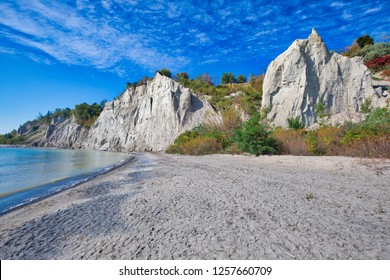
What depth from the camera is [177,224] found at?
316 centimetres

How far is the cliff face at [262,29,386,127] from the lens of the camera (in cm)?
2312

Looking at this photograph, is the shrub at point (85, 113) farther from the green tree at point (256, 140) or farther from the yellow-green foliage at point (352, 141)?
the yellow-green foliage at point (352, 141)

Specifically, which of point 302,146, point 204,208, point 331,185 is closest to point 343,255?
point 204,208

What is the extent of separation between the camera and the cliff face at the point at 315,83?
23.1 meters

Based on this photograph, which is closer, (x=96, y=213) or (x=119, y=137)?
(x=96, y=213)

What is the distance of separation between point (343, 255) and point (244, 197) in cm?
242

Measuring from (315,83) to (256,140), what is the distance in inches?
654

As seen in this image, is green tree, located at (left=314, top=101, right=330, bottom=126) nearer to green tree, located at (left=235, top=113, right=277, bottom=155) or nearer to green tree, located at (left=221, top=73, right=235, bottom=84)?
green tree, located at (left=235, top=113, right=277, bottom=155)

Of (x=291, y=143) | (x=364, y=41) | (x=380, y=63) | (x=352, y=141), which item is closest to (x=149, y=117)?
(x=291, y=143)

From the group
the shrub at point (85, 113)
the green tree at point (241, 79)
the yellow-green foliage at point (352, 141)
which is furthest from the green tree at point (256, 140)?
the shrub at point (85, 113)

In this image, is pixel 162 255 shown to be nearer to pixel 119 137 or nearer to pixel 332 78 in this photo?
pixel 332 78

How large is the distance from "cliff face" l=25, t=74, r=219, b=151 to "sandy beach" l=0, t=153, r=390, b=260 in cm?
2462

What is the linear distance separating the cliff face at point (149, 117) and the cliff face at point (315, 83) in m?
9.80

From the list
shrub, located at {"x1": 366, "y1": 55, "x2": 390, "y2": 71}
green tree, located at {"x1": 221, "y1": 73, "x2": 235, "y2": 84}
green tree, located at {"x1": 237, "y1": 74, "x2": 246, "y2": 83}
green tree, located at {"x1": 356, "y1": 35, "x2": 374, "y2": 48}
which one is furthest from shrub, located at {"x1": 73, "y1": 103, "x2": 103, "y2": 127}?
green tree, located at {"x1": 356, "y1": 35, "x2": 374, "y2": 48}
